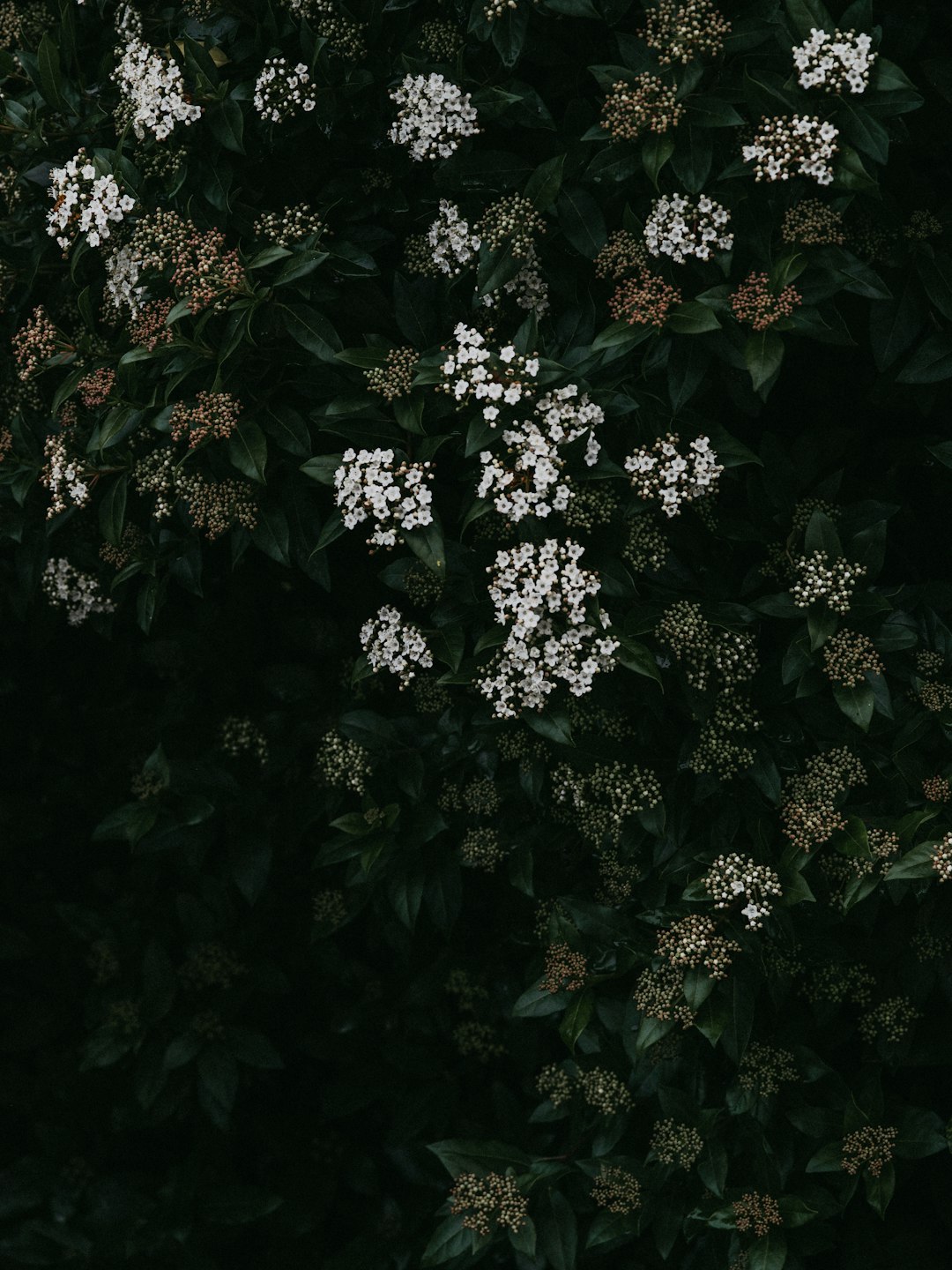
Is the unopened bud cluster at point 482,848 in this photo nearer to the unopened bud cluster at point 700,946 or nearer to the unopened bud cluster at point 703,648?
the unopened bud cluster at point 700,946

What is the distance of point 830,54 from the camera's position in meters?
3.01

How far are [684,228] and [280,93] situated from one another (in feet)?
3.95

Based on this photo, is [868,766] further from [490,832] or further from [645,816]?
[490,832]

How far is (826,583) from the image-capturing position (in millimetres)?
3377

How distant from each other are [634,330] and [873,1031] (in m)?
2.52

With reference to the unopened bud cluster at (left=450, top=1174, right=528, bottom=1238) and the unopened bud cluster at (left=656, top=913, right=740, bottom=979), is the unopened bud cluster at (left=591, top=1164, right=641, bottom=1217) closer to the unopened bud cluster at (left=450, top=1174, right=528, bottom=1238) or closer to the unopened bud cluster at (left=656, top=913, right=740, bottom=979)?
the unopened bud cluster at (left=450, top=1174, right=528, bottom=1238)

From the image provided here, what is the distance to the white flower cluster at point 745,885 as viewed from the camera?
3406 millimetres

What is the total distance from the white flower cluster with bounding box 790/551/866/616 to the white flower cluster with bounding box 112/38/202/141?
7.07 ft

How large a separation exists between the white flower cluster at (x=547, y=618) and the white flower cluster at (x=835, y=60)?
132 centimetres

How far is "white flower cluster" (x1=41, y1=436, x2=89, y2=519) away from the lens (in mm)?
3604

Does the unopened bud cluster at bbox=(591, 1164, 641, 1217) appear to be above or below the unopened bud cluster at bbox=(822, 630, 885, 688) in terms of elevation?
below

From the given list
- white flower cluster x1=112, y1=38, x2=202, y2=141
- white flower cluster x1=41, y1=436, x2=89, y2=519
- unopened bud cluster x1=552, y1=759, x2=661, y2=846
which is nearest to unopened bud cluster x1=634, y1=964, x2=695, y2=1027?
unopened bud cluster x1=552, y1=759, x2=661, y2=846

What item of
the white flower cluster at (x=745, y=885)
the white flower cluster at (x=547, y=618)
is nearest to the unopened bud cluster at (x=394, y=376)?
the white flower cluster at (x=547, y=618)

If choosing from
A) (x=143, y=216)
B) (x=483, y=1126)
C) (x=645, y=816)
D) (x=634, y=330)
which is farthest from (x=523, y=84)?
(x=483, y=1126)
